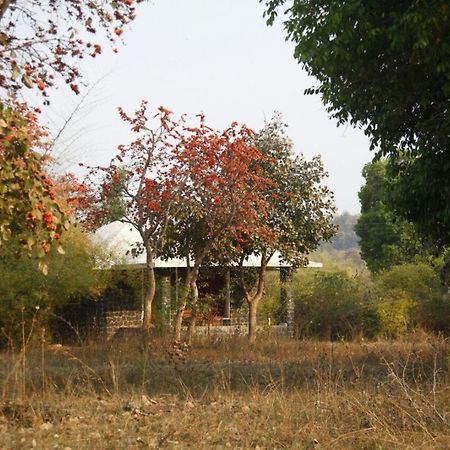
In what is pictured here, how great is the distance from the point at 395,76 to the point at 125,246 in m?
12.2

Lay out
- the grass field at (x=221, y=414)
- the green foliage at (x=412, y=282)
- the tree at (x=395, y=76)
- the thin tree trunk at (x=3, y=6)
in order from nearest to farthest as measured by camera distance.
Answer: the grass field at (x=221, y=414) → the thin tree trunk at (x=3, y=6) → the tree at (x=395, y=76) → the green foliage at (x=412, y=282)

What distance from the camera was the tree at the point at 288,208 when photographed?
20.5 m

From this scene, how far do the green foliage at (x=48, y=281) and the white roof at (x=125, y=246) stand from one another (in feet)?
3.12

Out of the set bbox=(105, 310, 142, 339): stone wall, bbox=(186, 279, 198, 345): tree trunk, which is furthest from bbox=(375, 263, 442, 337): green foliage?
bbox=(105, 310, 142, 339): stone wall

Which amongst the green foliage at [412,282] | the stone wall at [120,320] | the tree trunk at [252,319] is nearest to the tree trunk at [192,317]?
the tree trunk at [252,319]

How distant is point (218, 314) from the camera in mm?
24484

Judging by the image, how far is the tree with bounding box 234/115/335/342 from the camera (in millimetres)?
20484

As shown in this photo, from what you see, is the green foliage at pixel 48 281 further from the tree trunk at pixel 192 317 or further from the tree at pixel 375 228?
the tree at pixel 375 228

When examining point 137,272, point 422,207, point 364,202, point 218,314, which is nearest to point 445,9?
point 422,207

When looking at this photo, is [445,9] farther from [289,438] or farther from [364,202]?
[364,202]

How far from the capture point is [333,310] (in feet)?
77.0

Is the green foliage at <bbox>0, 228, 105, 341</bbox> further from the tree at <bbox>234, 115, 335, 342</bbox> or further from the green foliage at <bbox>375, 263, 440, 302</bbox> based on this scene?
the green foliage at <bbox>375, 263, 440, 302</bbox>

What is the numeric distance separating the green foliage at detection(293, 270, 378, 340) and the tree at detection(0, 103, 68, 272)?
1620 cm

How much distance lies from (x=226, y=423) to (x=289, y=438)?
36.2 inches
